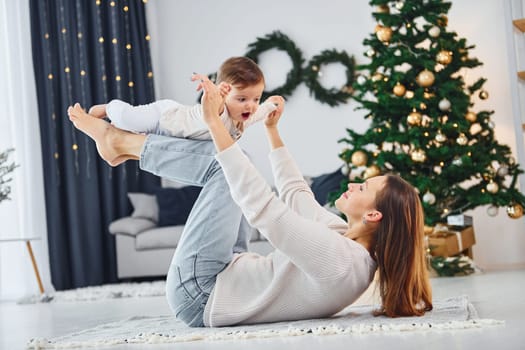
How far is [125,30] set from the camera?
22.5 feet

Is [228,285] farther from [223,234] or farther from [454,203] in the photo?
[454,203]

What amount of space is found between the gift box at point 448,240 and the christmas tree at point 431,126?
0.09 metres

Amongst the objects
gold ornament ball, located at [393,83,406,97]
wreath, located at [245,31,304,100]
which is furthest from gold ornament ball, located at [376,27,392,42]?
wreath, located at [245,31,304,100]

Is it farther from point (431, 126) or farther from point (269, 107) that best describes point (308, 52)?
point (269, 107)

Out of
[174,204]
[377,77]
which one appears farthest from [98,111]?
[174,204]

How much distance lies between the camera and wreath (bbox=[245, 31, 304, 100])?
6723 mm

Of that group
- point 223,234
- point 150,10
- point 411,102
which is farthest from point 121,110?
point 150,10

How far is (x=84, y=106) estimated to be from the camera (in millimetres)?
6445

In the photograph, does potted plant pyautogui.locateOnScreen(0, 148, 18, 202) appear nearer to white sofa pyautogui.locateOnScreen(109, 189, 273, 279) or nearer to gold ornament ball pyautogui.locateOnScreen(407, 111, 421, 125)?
white sofa pyautogui.locateOnScreen(109, 189, 273, 279)

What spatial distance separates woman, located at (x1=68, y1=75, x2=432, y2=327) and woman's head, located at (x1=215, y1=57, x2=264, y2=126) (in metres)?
0.36

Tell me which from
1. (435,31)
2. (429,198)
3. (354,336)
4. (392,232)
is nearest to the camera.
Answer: (354,336)

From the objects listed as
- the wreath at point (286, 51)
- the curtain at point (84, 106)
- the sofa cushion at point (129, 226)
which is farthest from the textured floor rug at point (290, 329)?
the wreath at point (286, 51)

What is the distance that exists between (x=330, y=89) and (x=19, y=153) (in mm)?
2521

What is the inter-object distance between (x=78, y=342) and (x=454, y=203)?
10.7 ft
